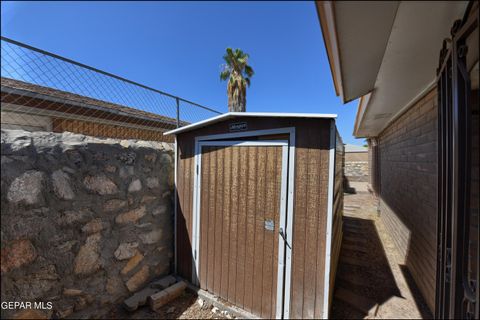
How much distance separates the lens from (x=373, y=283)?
2551 millimetres

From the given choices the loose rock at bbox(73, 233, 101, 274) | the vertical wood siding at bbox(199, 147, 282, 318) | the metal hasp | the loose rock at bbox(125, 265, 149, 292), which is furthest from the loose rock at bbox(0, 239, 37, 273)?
the metal hasp

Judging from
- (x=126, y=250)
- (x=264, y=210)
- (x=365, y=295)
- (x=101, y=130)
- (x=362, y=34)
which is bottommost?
(x=365, y=295)

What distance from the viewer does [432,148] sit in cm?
214

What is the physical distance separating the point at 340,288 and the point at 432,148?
2.09 meters

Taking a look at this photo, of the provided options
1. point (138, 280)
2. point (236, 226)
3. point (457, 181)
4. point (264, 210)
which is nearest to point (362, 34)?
point (457, 181)

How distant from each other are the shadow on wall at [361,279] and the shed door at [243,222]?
3.00 ft

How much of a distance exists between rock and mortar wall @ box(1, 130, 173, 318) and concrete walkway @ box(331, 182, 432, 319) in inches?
102

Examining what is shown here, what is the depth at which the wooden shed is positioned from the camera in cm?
181

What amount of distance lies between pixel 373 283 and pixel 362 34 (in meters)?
3.06

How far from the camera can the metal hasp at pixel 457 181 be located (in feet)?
3.56

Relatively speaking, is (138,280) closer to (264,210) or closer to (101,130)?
(264,210)

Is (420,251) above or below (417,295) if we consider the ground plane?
above

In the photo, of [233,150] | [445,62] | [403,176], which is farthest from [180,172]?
[403,176]

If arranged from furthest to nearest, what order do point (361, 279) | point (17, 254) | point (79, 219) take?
point (361, 279)
point (79, 219)
point (17, 254)
